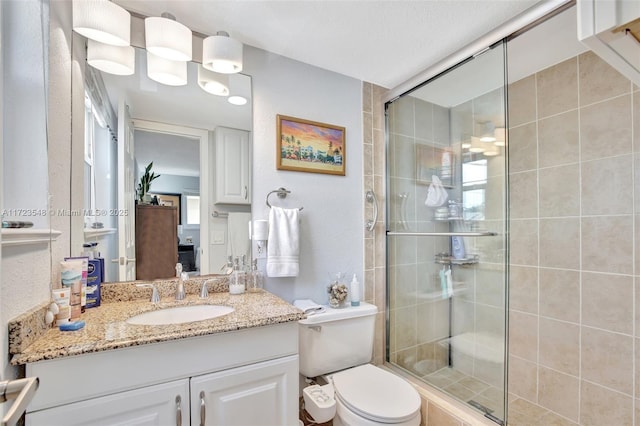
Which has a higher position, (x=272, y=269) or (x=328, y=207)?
(x=328, y=207)

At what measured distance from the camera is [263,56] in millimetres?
1704

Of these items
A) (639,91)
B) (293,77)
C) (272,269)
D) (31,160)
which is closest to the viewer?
(31,160)

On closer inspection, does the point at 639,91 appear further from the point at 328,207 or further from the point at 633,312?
the point at 328,207

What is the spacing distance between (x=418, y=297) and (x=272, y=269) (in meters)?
1.09

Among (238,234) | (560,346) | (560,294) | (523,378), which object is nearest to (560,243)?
(560,294)

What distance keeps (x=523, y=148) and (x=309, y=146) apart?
4.74 ft

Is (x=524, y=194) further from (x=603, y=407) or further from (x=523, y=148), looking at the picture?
(x=603, y=407)

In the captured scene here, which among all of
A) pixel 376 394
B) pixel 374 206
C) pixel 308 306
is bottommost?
pixel 376 394

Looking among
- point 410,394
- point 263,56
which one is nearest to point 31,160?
point 263,56

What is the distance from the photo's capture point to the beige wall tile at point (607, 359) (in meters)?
1.54

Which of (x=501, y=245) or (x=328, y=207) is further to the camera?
(x=328, y=207)

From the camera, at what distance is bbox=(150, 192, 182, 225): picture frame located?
147 centimetres

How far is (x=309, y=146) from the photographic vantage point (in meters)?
1.83

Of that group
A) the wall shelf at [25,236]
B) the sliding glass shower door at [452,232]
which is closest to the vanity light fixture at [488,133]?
the sliding glass shower door at [452,232]
